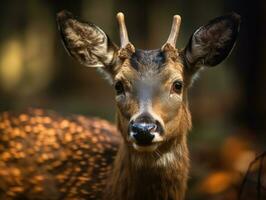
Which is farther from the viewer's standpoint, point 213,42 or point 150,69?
point 213,42

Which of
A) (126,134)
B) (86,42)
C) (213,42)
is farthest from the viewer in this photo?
(86,42)

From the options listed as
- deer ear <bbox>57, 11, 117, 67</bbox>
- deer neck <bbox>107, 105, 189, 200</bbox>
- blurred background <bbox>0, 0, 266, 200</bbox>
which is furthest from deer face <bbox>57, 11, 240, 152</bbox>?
blurred background <bbox>0, 0, 266, 200</bbox>

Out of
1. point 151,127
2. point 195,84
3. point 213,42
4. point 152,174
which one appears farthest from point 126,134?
point 195,84

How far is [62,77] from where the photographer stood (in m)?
25.0

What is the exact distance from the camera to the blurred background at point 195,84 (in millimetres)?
11594

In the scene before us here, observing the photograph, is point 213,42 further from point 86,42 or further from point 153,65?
point 86,42

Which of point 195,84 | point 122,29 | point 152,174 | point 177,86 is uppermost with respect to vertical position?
point 122,29

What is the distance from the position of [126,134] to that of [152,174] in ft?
1.46

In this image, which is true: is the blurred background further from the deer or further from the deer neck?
the deer

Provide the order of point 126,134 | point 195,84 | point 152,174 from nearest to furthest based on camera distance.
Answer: point 126,134, point 152,174, point 195,84

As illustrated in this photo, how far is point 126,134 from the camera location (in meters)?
7.57

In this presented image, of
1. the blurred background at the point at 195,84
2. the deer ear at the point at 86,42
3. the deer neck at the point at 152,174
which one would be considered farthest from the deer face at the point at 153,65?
the blurred background at the point at 195,84

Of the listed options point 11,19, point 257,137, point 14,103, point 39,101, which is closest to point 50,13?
point 11,19

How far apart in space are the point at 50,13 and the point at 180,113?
1672cm
